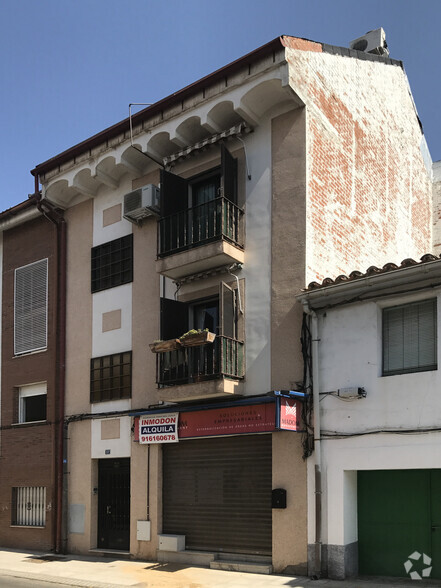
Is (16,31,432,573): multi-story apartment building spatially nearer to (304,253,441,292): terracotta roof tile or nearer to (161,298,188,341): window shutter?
(161,298,188,341): window shutter

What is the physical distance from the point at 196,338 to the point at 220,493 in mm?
3302

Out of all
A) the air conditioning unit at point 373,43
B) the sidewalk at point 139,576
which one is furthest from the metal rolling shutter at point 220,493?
the air conditioning unit at point 373,43

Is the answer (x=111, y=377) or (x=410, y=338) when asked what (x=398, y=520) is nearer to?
(x=410, y=338)

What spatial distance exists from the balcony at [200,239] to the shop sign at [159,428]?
312 centimetres

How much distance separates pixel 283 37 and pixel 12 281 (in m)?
10.7

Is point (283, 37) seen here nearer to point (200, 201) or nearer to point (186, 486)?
point (200, 201)

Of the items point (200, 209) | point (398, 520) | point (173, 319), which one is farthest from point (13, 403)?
point (398, 520)


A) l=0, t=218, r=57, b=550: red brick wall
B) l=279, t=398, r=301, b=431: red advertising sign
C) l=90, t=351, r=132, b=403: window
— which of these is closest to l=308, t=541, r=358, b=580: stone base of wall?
l=279, t=398, r=301, b=431: red advertising sign

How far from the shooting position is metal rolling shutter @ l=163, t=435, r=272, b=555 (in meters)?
13.1

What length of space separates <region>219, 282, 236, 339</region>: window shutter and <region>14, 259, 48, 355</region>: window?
259 inches

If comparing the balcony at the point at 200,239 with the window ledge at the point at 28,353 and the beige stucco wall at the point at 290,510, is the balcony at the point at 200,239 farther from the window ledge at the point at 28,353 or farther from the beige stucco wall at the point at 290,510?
the window ledge at the point at 28,353

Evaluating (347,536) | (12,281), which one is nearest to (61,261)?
(12,281)

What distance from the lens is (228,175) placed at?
14195 millimetres

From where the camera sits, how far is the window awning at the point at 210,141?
14.3m
